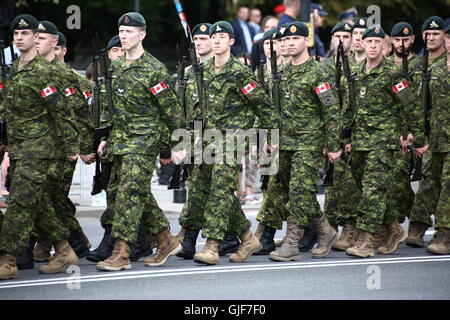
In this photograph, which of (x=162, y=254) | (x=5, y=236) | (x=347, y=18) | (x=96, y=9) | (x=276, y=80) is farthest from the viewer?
(x=96, y=9)

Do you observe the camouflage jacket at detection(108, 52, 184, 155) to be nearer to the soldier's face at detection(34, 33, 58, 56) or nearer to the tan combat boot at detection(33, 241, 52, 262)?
the soldier's face at detection(34, 33, 58, 56)

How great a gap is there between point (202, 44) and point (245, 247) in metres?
2.11

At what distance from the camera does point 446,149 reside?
12.5m

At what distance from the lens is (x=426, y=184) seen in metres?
13.0

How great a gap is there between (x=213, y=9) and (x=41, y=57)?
2058cm

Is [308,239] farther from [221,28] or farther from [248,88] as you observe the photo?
[221,28]

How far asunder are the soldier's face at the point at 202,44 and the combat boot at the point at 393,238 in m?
2.53

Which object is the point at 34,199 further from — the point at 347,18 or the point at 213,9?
the point at 213,9

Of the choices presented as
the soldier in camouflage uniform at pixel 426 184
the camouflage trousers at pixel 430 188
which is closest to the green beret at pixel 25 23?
the soldier in camouflage uniform at pixel 426 184

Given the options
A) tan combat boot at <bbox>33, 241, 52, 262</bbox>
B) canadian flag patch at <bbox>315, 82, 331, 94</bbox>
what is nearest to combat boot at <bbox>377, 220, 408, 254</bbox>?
canadian flag patch at <bbox>315, 82, 331, 94</bbox>

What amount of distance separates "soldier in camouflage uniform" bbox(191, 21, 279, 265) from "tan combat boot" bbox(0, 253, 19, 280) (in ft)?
5.49

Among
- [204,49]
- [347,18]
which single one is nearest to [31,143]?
[204,49]

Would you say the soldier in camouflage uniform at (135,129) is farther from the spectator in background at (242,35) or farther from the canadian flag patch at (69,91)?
the spectator in background at (242,35)

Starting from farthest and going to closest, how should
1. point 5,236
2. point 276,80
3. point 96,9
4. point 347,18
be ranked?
1. point 96,9
2. point 347,18
3. point 276,80
4. point 5,236
